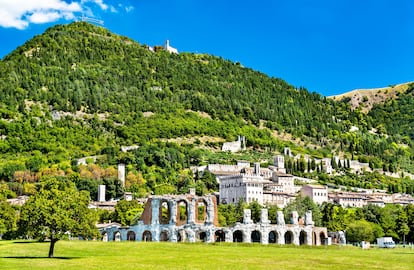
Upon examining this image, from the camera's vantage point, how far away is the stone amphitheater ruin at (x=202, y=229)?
274ft

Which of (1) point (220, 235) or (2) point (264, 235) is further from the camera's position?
(1) point (220, 235)

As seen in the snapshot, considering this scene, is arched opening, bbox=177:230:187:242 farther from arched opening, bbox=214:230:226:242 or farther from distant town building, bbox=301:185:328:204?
distant town building, bbox=301:185:328:204

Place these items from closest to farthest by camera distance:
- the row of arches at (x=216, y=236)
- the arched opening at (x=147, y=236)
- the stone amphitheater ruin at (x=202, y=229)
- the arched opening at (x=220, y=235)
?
the stone amphitheater ruin at (x=202, y=229) < the row of arches at (x=216, y=236) < the arched opening at (x=147, y=236) < the arched opening at (x=220, y=235)

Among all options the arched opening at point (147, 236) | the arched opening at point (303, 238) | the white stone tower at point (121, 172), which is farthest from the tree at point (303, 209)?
the white stone tower at point (121, 172)

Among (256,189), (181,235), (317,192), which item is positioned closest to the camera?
(181,235)

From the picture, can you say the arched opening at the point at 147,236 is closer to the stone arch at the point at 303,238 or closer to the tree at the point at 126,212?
the tree at the point at 126,212

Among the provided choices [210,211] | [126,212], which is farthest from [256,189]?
[210,211]

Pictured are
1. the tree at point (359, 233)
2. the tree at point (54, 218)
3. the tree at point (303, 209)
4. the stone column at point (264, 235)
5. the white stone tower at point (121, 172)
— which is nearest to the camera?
the tree at point (54, 218)

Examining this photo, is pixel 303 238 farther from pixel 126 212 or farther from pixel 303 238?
pixel 126 212

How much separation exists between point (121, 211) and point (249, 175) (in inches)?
2428

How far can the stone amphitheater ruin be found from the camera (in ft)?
274

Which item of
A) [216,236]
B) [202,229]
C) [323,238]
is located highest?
[202,229]

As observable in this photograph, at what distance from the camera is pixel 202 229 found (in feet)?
273

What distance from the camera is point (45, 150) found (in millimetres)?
177875
